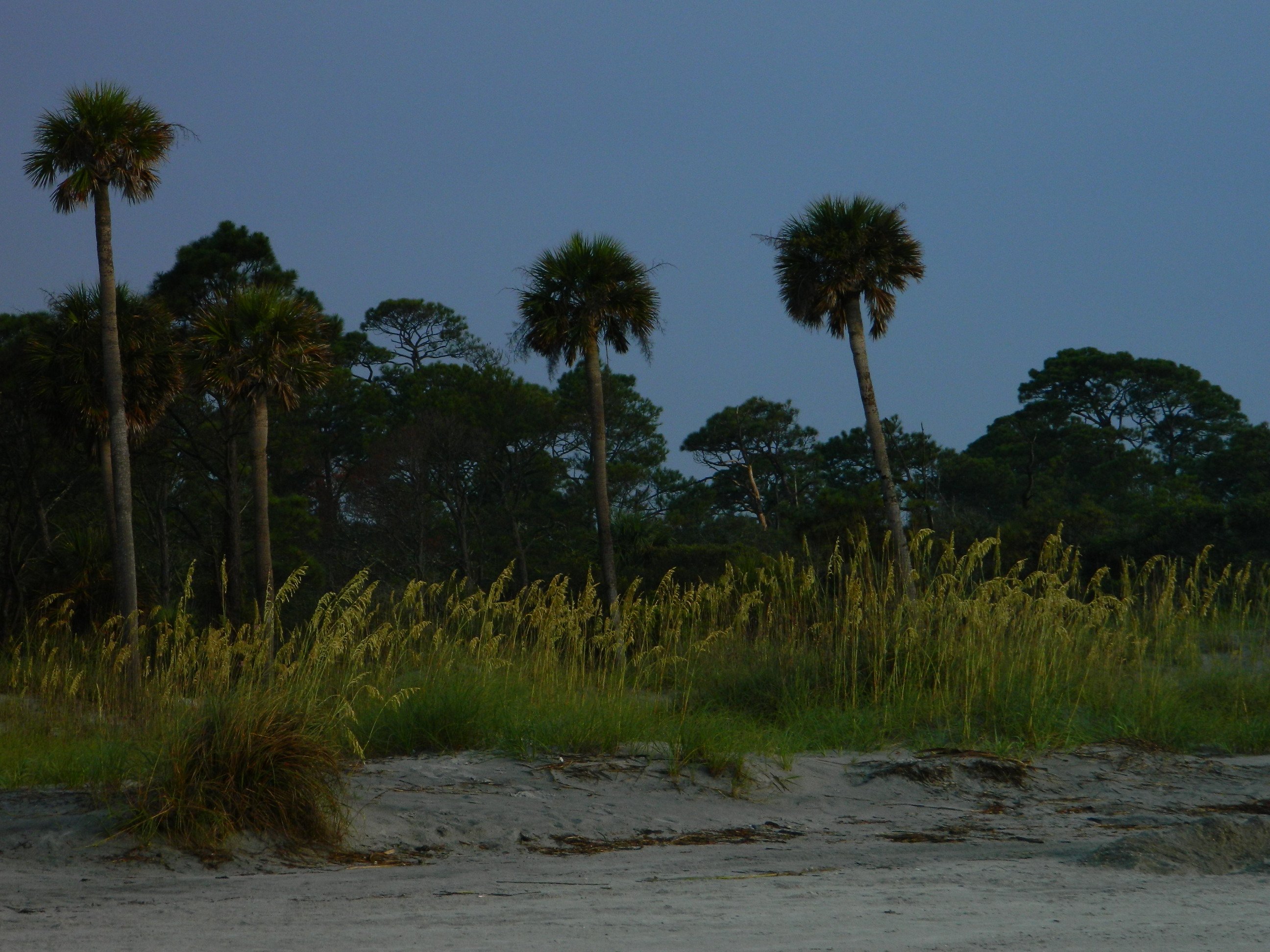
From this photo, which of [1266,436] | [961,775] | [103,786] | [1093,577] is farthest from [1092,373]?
[103,786]

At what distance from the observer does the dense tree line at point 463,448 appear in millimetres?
19562

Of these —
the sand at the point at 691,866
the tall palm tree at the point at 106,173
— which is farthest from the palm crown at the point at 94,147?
the sand at the point at 691,866

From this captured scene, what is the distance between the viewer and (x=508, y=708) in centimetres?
725

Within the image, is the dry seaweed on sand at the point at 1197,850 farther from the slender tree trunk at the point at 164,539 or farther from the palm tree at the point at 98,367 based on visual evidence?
the slender tree trunk at the point at 164,539

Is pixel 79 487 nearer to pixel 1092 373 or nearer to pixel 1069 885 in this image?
pixel 1069 885

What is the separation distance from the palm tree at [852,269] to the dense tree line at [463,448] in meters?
0.05

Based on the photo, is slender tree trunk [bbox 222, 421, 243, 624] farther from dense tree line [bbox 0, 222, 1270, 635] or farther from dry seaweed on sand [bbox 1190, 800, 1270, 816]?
dry seaweed on sand [bbox 1190, 800, 1270, 816]

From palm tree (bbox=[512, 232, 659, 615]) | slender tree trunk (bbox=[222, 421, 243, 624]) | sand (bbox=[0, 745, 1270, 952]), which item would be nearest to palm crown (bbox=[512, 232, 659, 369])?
palm tree (bbox=[512, 232, 659, 615])

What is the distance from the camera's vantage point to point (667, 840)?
5441 mm

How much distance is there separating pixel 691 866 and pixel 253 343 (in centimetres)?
1642

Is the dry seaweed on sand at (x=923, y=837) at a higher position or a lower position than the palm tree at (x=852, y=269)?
lower

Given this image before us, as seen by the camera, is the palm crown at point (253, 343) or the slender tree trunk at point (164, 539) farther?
the slender tree trunk at point (164, 539)

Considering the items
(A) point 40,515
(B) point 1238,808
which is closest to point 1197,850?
(B) point 1238,808

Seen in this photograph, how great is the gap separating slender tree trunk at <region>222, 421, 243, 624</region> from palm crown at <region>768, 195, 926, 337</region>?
11.3m
